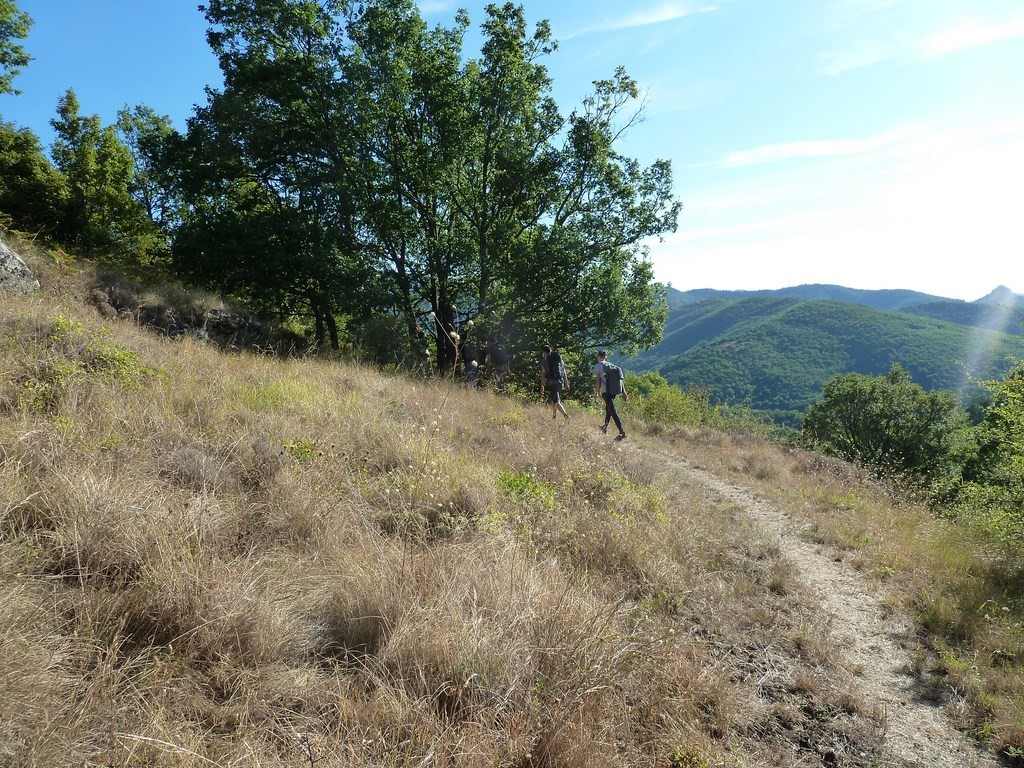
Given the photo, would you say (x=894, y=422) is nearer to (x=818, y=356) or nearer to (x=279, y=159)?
(x=279, y=159)

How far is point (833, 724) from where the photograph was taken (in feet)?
10.5

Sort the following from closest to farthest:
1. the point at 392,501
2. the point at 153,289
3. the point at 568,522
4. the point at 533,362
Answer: the point at 392,501
the point at 568,522
the point at 153,289
the point at 533,362

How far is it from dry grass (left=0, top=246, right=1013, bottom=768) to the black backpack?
636 centimetres

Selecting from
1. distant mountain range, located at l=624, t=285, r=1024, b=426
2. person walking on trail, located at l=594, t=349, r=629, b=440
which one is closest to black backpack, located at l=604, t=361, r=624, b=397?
person walking on trail, located at l=594, t=349, r=629, b=440

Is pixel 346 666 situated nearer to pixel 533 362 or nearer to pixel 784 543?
pixel 784 543

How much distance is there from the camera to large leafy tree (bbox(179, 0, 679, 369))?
634 inches

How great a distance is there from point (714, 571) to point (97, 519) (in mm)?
4816

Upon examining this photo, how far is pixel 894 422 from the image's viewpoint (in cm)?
4297

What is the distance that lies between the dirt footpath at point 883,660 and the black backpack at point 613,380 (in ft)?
17.2

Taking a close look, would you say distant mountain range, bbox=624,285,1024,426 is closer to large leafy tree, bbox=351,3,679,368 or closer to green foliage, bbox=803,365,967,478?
green foliage, bbox=803,365,967,478

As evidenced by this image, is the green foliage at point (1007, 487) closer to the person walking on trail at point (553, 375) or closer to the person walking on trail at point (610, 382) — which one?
the person walking on trail at point (610, 382)

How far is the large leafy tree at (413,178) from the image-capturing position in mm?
16094

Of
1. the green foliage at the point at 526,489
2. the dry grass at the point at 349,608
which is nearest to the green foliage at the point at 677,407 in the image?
the green foliage at the point at 526,489

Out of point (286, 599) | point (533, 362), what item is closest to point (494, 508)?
point (286, 599)
